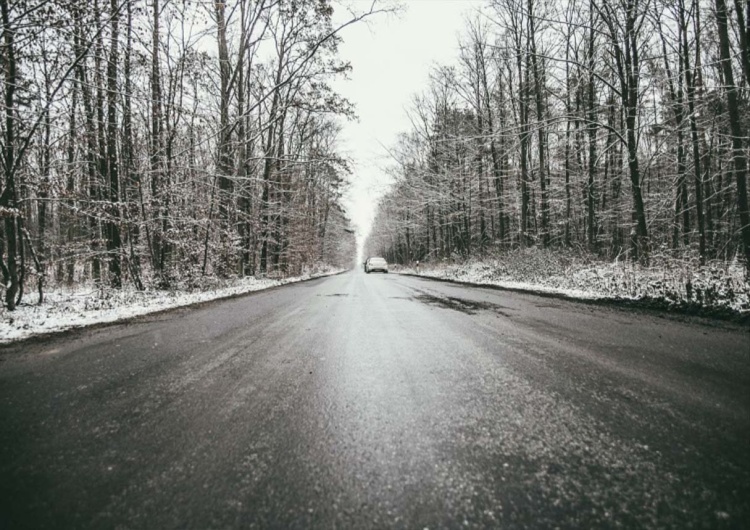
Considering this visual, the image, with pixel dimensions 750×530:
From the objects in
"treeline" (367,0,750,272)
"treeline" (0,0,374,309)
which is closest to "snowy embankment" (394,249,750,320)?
"treeline" (367,0,750,272)

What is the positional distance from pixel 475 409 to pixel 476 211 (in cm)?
2095

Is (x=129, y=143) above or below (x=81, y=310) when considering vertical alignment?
above

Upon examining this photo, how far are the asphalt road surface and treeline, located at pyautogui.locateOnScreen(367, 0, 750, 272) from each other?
768 centimetres

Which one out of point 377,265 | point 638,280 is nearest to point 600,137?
point 638,280

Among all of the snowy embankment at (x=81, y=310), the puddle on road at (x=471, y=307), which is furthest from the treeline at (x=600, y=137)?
the snowy embankment at (x=81, y=310)

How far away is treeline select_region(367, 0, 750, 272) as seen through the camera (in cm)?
917

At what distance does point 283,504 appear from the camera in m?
1.13

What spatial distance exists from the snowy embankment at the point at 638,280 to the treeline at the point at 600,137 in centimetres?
65

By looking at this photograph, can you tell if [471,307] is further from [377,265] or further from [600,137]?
[377,265]

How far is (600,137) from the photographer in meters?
15.1

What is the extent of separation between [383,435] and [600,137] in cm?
1846

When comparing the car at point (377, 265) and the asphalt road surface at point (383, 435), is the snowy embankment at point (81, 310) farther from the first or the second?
the car at point (377, 265)

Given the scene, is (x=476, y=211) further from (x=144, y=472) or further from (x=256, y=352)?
(x=144, y=472)

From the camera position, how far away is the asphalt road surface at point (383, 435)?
3.59ft
